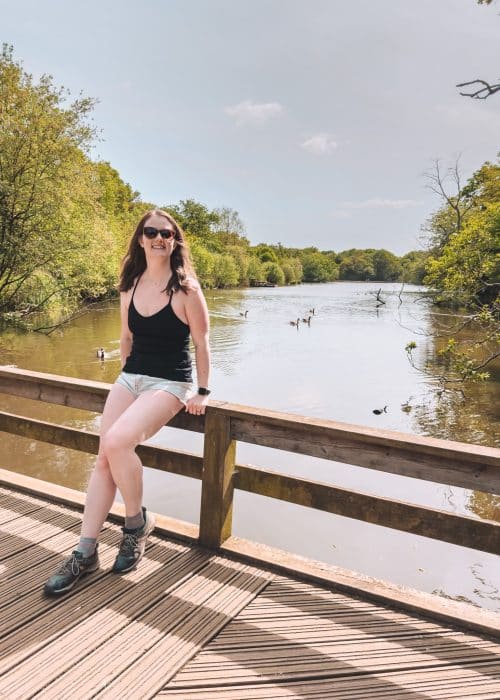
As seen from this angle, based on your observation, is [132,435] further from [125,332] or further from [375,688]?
[375,688]

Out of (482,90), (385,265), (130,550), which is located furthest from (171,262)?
(385,265)

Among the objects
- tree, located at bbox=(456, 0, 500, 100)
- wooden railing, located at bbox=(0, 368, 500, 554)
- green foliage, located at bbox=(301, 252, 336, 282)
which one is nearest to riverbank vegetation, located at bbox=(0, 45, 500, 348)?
tree, located at bbox=(456, 0, 500, 100)

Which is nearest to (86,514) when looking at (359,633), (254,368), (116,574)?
(116,574)

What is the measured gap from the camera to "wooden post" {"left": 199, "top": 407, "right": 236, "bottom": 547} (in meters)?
2.75

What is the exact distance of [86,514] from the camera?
2549mm

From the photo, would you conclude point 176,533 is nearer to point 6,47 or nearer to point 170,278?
point 170,278

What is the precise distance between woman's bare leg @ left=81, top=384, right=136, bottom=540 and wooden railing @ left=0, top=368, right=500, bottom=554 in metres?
0.42

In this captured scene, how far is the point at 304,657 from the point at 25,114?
55.7ft

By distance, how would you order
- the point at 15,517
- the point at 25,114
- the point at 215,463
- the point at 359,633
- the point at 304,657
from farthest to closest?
the point at 25,114, the point at 15,517, the point at 215,463, the point at 359,633, the point at 304,657

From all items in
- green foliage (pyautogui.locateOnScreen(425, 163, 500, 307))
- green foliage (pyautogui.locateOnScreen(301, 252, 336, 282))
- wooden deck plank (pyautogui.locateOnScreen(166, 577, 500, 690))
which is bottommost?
wooden deck plank (pyautogui.locateOnScreen(166, 577, 500, 690))

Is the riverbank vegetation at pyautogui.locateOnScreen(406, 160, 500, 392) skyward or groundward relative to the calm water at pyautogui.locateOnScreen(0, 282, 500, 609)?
skyward

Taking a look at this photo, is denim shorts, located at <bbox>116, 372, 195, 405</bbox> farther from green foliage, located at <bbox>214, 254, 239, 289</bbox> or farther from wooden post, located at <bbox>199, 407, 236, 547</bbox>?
green foliage, located at <bbox>214, 254, 239, 289</bbox>

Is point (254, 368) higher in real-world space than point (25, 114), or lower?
lower

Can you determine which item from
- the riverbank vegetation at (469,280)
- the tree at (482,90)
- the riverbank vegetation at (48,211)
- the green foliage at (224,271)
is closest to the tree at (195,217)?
the green foliage at (224,271)
